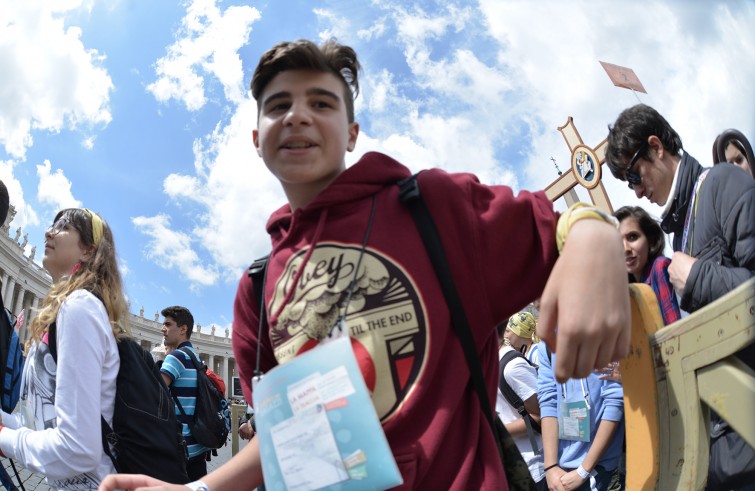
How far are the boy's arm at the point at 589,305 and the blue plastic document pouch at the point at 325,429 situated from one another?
36 centimetres

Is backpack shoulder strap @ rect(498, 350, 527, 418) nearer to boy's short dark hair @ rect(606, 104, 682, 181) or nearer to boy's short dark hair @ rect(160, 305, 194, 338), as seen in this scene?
boy's short dark hair @ rect(606, 104, 682, 181)

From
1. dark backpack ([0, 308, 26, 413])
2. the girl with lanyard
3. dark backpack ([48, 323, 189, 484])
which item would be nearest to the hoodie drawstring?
dark backpack ([48, 323, 189, 484])

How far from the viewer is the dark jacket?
1854 millimetres

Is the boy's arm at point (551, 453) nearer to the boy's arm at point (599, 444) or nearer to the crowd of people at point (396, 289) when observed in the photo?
the boy's arm at point (599, 444)

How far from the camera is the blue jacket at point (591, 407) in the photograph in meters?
3.22

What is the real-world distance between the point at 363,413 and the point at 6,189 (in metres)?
3.52

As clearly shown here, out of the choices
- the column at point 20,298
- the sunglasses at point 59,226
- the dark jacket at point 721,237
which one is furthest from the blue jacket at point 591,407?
the column at point 20,298

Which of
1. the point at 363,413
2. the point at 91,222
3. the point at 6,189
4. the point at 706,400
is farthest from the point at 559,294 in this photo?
the point at 6,189

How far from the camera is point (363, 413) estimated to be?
1016 mm

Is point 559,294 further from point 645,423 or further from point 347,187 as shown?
point 347,187

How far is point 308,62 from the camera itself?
1.50 meters

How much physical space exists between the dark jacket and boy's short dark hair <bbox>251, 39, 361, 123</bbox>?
4.34 feet

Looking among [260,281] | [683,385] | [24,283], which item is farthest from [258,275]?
[24,283]

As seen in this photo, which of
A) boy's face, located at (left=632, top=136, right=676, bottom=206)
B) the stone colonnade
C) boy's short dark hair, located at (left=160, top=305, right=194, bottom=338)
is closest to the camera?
boy's face, located at (left=632, top=136, right=676, bottom=206)
